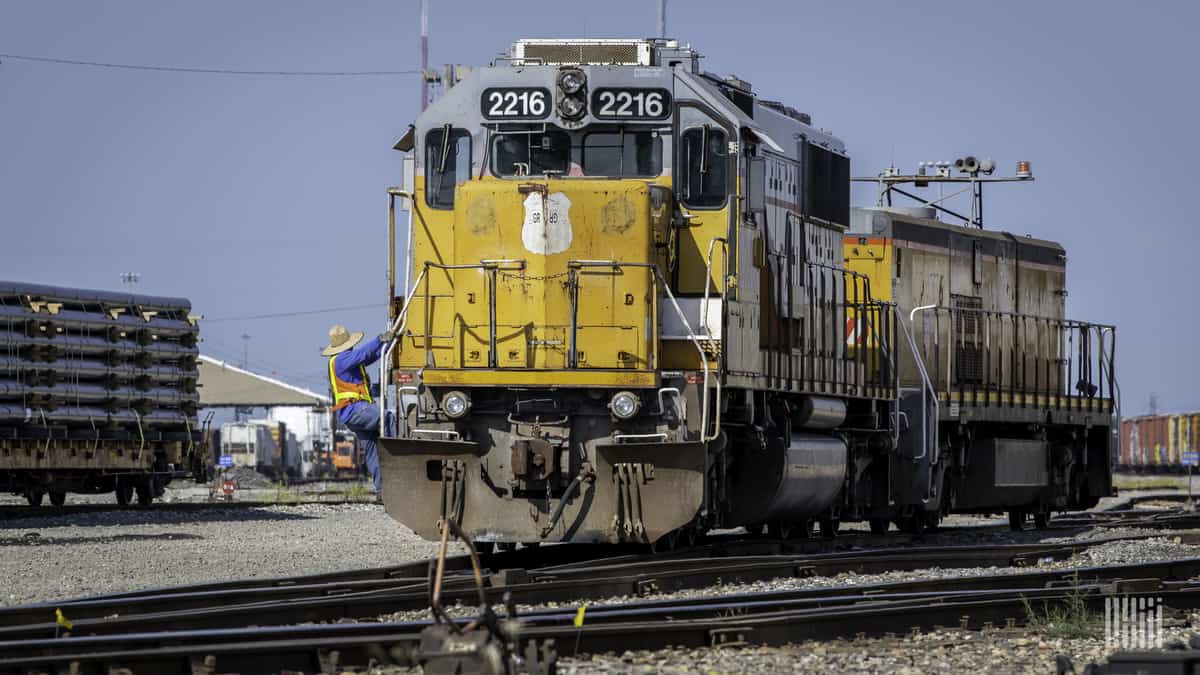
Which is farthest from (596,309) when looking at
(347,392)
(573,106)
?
(347,392)

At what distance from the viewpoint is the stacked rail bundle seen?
22500 millimetres

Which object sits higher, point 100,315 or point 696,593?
point 100,315

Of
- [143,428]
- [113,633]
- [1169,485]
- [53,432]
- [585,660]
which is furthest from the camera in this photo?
[1169,485]

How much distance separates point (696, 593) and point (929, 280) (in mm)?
9413

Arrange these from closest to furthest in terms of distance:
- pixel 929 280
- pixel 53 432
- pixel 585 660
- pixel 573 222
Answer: pixel 585 660 < pixel 573 222 < pixel 929 280 < pixel 53 432

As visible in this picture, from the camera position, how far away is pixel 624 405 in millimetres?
12609

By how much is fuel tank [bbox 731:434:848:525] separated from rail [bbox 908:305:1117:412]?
12.2 ft

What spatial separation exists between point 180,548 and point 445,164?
184 inches

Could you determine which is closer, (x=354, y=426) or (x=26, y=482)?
(x=354, y=426)

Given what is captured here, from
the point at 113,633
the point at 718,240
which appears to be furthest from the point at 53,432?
the point at 113,633

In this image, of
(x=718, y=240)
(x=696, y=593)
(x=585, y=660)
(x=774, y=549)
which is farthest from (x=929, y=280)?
(x=585, y=660)

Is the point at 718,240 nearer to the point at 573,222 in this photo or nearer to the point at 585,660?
the point at 573,222

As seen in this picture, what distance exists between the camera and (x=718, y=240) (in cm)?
1317

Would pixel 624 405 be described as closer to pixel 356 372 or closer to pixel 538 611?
pixel 538 611
